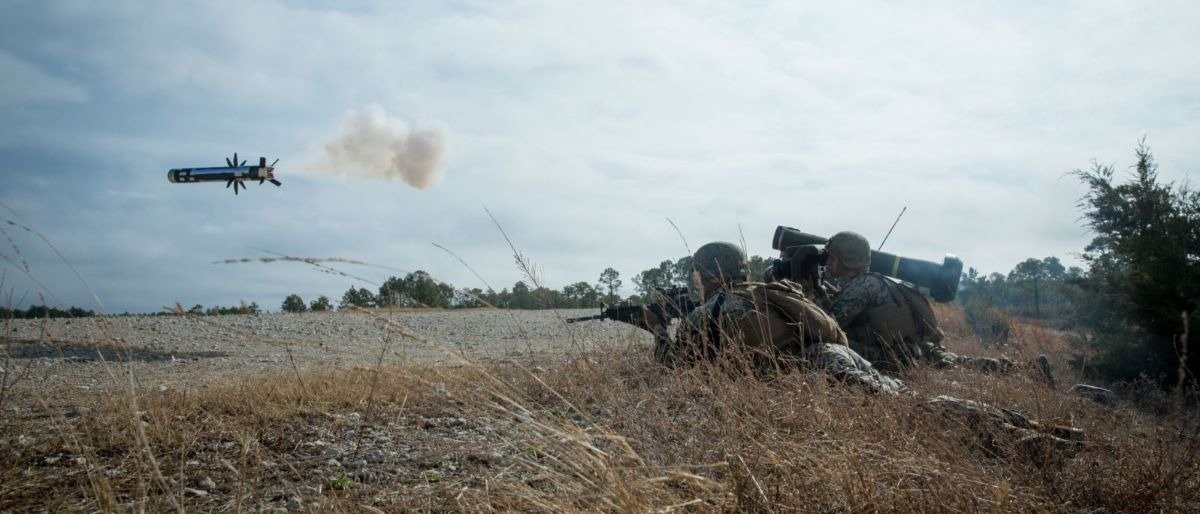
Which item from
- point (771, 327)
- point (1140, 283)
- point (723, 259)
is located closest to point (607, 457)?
point (771, 327)

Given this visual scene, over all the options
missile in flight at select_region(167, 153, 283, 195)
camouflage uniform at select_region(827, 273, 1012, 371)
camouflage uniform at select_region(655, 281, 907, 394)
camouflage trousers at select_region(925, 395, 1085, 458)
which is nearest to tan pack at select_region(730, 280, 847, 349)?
camouflage uniform at select_region(655, 281, 907, 394)

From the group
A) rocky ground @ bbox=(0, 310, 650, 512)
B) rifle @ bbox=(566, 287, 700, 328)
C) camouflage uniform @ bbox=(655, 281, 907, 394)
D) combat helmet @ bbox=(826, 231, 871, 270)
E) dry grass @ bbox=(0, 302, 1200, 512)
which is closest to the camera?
dry grass @ bbox=(0, 302, 1200, 512)

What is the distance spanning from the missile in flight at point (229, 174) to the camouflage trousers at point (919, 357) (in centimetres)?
1379

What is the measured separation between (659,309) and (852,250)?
2335mm

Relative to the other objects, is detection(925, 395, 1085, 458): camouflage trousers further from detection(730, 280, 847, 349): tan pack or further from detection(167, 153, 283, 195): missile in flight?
detection(167, 153, 283, 195): missile in flight

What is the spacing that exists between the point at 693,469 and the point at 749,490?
14.4 inches

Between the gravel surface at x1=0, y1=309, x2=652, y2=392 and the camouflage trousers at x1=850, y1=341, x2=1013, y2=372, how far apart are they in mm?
2061

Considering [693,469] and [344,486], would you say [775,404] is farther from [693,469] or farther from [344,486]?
[344,486]

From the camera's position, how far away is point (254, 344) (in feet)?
42.2

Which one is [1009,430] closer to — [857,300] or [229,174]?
[857,300]

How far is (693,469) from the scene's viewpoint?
2.93m

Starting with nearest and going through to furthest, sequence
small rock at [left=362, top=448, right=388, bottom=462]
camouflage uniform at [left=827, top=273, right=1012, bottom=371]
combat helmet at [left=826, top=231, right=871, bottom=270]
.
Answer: small rock at [left=362, top=448, right=388, bottom=462] < camouflage uniform at [left=827, top=273, right=1012, bottom=371] < combat helmet at [left=826, top=231, right=871, bottom=270]

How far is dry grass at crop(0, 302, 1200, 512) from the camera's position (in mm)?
2521

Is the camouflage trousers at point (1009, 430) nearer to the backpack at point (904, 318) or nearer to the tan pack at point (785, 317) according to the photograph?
the tan pack at point (785, 317)
